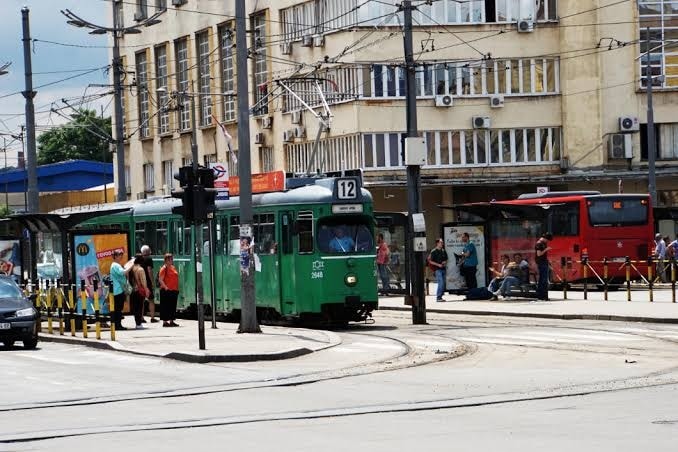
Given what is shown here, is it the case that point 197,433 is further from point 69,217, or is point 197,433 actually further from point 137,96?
point 137,96

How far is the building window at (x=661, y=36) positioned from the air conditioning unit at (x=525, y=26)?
4128 millimetres

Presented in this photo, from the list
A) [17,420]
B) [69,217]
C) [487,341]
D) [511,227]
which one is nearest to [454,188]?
[511,227]

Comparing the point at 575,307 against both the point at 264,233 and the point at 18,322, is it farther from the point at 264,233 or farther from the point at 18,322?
the point at 18,322

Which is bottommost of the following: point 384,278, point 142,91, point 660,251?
point 384,278

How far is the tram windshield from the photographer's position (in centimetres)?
3148

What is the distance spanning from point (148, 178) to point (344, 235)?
48634 millimetres

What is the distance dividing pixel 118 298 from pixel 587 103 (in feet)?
108

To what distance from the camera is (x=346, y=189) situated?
31406mm

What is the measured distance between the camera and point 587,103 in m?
60.9

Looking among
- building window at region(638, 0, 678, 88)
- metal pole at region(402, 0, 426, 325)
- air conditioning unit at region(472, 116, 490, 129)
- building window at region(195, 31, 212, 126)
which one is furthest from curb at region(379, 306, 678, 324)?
building window at region(195, 31, 212, 126)

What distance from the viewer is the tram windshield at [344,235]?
1240 inches

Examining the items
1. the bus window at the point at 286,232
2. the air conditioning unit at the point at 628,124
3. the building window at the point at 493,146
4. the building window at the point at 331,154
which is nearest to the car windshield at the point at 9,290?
the bus window at the point at 286,232

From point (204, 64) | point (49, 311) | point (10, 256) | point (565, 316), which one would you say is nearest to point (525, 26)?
point (204, 64)

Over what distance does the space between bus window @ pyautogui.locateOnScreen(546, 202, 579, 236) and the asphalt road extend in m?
20.7
